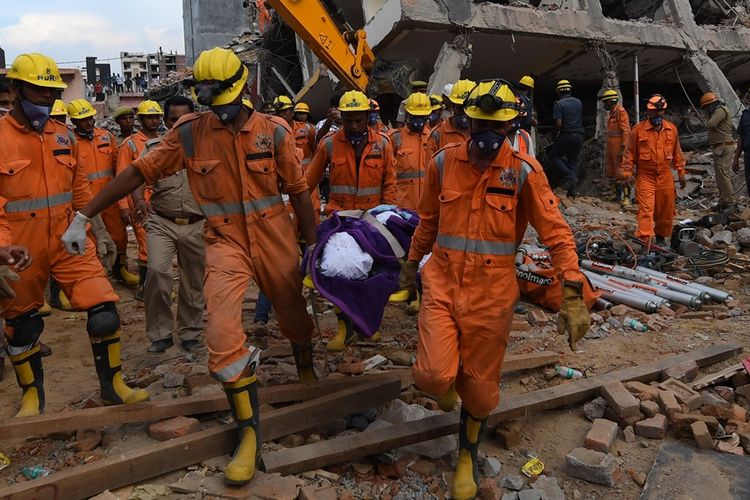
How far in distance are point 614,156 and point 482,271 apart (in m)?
9.09

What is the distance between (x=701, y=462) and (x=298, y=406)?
2.21 metres

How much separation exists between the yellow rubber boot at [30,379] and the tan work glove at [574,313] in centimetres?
313

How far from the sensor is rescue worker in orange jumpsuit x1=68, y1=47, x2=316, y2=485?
2.79 metres

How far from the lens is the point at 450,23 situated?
9.82 metres

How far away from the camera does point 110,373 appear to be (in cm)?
341

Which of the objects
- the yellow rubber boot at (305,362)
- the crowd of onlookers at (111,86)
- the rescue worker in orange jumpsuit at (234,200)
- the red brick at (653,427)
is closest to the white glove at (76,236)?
the rescue worker in orange jumpsuit at (234,200)

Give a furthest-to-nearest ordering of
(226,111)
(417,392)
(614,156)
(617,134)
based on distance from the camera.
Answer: (614,156)
(617,134)
(417,392)
(226,111)

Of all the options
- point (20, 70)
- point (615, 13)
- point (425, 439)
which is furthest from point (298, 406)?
point (615, 13)

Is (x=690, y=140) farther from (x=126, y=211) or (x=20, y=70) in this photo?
(x=20, y=70)

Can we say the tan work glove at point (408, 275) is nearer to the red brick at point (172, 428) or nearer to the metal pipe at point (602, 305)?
the red brick at point (172, 428)

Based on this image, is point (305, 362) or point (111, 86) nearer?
point (305, 362)

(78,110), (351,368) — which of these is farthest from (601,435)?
(78,110)

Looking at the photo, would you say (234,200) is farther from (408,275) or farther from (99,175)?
(99,175)

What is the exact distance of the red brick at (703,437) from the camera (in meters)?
3.07
